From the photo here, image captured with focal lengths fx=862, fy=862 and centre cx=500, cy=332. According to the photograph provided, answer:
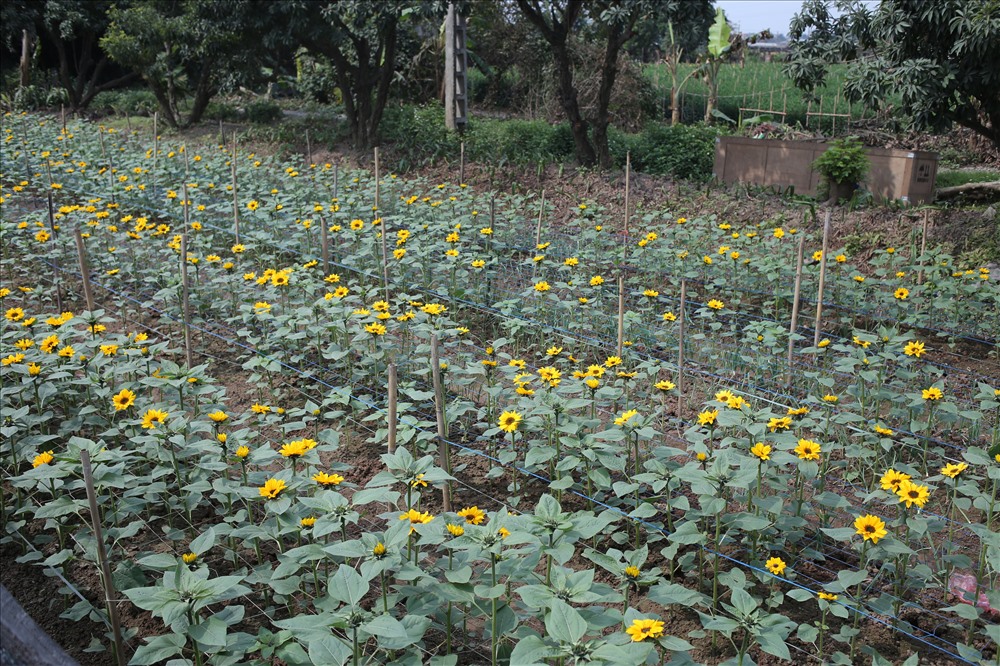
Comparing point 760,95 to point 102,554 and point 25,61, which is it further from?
point 102,554

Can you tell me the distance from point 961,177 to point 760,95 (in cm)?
644

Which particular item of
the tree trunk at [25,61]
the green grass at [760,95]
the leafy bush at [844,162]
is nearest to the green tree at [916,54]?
the leafy bush at [844,162]

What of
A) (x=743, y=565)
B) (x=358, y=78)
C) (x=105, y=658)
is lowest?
(x=105, y=658)

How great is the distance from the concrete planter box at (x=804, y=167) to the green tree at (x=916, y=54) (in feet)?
2.51

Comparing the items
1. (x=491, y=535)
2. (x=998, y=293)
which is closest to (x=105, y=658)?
(x=491, y=535)

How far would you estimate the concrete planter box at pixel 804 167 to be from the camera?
28.8ft

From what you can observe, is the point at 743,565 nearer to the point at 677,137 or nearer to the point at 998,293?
the point at 998,293

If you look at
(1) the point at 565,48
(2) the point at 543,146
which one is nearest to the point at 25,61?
(2) the point at 543,146

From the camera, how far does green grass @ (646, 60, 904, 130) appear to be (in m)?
15.3

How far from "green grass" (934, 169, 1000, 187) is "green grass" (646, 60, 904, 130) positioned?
3202 mm

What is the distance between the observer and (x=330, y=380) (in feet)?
15.7

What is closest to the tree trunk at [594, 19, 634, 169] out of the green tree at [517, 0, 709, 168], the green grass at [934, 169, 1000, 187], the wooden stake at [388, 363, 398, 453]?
the green tree at [517, 0, 709, 168]

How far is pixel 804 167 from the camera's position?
9586 mm

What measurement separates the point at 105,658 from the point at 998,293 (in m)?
5.34
